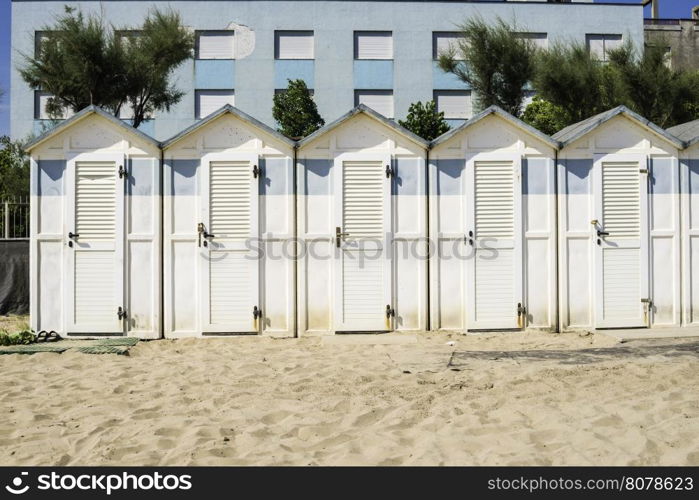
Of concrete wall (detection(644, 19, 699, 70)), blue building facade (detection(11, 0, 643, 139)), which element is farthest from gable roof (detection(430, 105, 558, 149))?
concrete wall (detection(644, 19, 699, 70))

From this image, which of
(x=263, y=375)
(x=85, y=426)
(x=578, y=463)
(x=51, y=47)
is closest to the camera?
(x=578, y=463)

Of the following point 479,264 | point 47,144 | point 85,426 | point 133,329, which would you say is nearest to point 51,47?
point 47,144

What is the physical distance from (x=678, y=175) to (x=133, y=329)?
8066 millimetres

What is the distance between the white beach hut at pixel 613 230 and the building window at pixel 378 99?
20.9 metres

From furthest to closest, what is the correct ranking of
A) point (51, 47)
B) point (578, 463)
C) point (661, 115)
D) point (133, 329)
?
1. point (661, 115)
2. point (51, 47)
3. point (133, 329)
4. point (578, 463)

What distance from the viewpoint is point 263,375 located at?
643 cm

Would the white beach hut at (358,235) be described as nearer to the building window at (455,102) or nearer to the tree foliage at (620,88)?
the tree foliage at (620,88)

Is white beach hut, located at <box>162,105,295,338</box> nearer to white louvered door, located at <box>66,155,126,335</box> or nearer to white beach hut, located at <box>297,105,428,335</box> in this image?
white beach hut, located at <box>297,105,428,335</box>

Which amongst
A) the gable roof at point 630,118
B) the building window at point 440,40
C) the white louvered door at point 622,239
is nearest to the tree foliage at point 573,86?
the gable roof at point 630,118

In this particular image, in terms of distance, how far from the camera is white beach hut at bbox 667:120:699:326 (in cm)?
902

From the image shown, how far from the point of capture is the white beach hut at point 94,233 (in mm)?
8586

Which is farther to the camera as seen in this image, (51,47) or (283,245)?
(51,47)

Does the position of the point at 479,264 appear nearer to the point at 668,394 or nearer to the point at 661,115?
the point at 668,394

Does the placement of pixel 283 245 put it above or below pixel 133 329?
above
